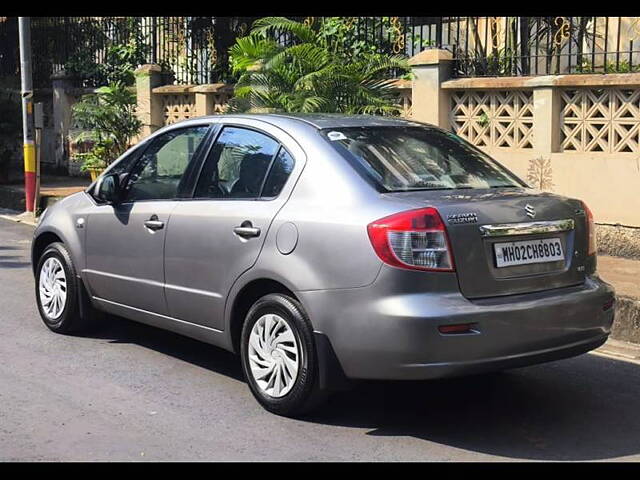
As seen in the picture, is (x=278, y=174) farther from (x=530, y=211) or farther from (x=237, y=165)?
(x=530, y=211)

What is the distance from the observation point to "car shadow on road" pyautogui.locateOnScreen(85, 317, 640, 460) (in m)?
4.85

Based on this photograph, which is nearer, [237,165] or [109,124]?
[237,165]

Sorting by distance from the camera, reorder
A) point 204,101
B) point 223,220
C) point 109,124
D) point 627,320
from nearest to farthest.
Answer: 1. point 223,220
2. point 627,320
3. point 204,101
4. point 109,124

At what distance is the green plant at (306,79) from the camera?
386 inches

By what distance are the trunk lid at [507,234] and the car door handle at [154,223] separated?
5.65ft

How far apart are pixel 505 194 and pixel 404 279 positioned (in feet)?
3.05

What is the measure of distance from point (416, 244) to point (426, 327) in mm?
410

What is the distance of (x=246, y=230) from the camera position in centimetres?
533

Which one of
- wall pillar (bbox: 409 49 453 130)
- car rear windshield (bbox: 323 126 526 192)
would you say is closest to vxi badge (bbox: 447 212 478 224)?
car rear windshield (bbox: 323 126 526 192)

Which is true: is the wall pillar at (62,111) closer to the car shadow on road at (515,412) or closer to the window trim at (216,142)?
the window trim at (216,142)

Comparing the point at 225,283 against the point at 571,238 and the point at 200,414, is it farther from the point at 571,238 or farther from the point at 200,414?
the point at 571,238

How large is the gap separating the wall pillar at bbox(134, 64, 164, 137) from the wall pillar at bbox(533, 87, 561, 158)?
803 cm

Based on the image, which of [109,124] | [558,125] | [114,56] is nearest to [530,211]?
[558,125]
